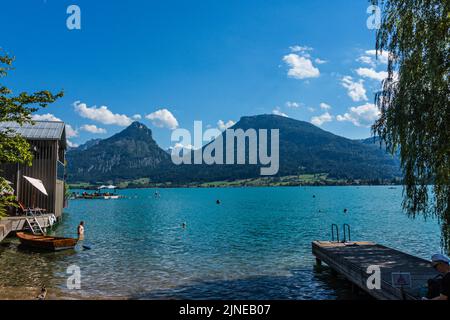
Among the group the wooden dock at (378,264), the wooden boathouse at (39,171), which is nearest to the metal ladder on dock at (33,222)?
the wooden boathouse at (39,171)

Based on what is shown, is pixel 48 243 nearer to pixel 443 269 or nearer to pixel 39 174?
pixel 39 174

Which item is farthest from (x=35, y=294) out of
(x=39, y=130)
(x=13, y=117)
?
(x=39, y=130)

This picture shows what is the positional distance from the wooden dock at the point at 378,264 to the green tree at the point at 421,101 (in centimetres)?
217

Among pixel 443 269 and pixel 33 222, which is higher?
pixel 443 269

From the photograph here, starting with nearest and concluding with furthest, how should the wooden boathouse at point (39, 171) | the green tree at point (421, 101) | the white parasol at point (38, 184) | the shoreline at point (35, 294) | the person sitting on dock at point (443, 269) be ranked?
the person sitting on dock at point (443, 269) < the green tree at point (421, 101) < the shoreline at point (35, 294) < the white parasol at point (38, 184) < the wooden boathouse at point (39, 171)

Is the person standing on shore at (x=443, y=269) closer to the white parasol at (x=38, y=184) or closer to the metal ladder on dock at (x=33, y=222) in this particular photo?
the metal ladder on dock at (x=33, y=222)

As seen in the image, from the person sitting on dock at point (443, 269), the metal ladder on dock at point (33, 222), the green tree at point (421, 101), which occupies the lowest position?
the metal ladder on dock at point (33, 222)

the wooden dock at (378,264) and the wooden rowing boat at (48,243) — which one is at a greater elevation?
the wooden dock at (378,264)

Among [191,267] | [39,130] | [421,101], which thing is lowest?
[191,267]

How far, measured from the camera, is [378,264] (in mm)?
16984

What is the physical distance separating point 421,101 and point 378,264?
7.70 metres

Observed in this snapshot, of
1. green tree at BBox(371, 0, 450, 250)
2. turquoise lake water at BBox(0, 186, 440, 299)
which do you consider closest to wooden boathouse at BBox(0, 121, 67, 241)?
turquoise lake water at BBox(0, 186, 440, 299)

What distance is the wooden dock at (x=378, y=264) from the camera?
12892mm
